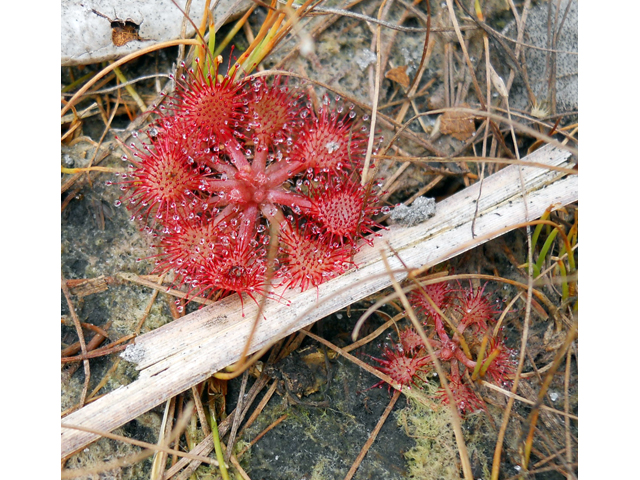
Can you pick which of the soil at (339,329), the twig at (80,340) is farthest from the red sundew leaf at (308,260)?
the twig at (80,340)

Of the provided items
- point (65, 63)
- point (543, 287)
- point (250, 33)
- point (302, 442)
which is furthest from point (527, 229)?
point (65, 63)

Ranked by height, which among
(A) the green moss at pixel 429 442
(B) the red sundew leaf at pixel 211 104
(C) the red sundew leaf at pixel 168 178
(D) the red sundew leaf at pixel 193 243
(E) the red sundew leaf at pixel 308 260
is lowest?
→ (A) the green moss at pixel 429 442

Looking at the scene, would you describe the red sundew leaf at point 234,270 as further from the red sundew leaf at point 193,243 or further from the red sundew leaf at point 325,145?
the red sundew leaf at point 325,145

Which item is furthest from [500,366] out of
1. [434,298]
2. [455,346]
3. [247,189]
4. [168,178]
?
[168,178]

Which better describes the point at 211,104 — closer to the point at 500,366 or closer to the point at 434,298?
the point at 434,298

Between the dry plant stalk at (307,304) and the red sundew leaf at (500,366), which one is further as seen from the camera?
the red sundew leaf at (500,366)

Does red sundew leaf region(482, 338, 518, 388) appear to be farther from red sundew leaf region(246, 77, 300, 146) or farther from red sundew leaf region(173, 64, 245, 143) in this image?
red sundew leaf region(173, 64, 245, 143)
